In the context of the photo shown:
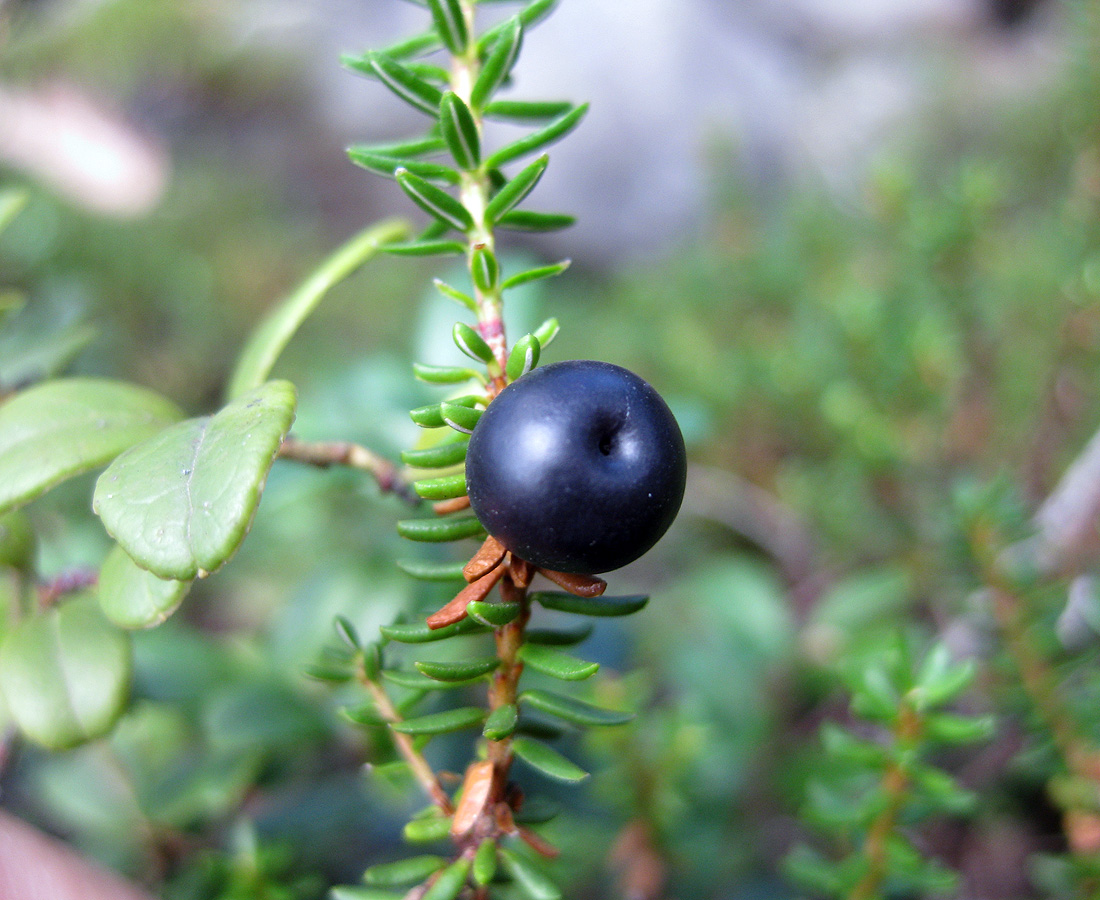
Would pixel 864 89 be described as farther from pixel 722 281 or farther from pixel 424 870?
pixel 424 870

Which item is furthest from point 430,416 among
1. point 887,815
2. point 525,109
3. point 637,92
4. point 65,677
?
point 637,92

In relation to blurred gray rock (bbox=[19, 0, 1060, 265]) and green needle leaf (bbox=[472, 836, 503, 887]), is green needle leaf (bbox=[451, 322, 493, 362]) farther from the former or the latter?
blurred gray rock (bbox=[19, 0, 1060, 265])

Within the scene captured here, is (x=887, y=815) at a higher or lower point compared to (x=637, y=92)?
lower

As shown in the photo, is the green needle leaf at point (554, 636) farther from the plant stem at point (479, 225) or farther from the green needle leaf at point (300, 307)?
the green needle leaf at point (300, 307)

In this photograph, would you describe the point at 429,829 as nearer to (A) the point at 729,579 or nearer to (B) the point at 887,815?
(B) the point at 887,815

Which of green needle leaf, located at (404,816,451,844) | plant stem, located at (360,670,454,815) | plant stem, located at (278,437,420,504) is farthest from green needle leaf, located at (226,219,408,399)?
green needle leaf, located at (404,816,451,844)

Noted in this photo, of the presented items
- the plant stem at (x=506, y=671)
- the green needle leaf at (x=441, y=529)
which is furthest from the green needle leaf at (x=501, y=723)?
the green needle leaf at (x=441, y=529)
